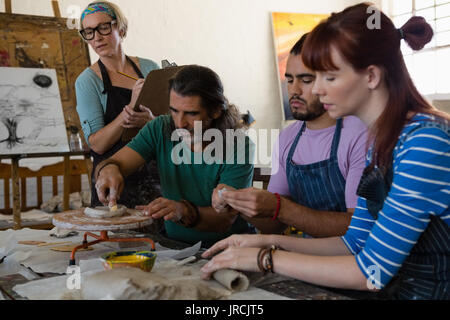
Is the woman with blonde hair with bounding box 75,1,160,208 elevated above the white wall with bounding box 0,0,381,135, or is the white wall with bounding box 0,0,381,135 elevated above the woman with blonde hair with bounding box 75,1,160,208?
the white wall with bounding box 0,0,381,135

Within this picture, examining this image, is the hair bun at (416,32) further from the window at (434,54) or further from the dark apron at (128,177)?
the window at (434,54)

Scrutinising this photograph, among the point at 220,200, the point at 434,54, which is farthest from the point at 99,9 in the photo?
the point at 434,54

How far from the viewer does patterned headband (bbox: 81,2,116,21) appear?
257 centimetres

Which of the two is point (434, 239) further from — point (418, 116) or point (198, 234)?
point (198, 234)

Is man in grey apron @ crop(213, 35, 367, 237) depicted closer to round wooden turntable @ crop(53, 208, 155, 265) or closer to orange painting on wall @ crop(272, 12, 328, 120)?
round wooden turntable @ crop(53, 208, 155, 265)

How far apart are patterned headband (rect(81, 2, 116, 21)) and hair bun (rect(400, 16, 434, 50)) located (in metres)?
1.74

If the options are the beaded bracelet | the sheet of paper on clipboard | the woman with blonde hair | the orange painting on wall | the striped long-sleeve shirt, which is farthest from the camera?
the orange painting on wall

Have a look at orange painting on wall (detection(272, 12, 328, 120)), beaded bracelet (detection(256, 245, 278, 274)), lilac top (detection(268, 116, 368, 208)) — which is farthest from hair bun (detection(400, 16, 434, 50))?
orange painting on wall (detection(272, 12, 328, 120))

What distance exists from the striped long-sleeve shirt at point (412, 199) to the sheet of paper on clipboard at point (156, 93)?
1.35 m

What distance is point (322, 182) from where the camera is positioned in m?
1.81

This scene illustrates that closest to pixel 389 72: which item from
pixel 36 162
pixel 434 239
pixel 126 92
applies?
pixel 434 239

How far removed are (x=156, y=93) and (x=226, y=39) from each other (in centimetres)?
455

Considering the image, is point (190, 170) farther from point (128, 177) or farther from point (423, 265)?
point (423, 265)

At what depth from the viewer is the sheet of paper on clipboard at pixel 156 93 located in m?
2.30
